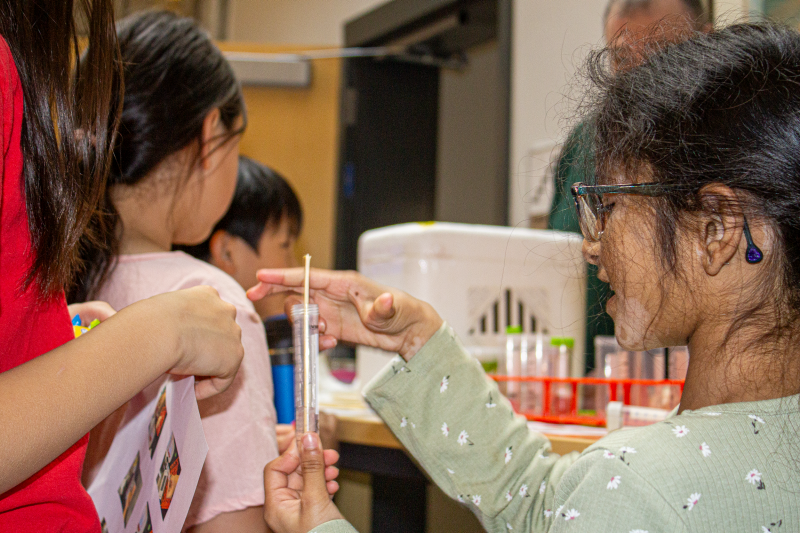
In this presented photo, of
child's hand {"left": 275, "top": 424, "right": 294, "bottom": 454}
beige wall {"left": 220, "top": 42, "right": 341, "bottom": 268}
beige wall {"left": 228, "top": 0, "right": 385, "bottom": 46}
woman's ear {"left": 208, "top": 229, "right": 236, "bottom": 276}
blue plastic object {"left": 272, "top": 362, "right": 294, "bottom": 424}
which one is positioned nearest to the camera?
child's hand {"left": 275, "top": 424, "right": 294, "bottom": 454}

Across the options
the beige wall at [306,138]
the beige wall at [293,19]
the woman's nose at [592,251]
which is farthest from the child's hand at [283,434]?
the beige wall at [293,19]

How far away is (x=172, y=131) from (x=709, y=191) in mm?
729

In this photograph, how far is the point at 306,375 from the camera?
657 millimetres

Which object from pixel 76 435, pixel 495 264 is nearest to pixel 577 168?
pixel 76 435

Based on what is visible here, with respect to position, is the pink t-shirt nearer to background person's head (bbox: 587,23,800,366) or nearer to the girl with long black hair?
the girl with long black hair

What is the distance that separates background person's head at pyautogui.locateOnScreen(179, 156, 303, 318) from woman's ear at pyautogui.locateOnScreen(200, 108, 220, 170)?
0.66 metres

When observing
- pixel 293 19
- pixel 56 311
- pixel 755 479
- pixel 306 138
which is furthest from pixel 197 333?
pixel 293 19

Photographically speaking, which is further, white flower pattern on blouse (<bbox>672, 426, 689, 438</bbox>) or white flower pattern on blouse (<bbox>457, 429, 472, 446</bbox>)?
white flower pattern on blouse (<bbox>457, 429, 472, 446</bbox>)

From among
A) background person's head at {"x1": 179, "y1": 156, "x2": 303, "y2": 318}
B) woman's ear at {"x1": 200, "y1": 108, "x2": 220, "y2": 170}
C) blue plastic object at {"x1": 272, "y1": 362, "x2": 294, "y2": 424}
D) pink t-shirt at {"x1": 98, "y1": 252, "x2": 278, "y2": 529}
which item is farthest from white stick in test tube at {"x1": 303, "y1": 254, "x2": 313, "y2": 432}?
background person's head at {"x1": 179, "y1": 156, "x2": 303, "y2": 318}

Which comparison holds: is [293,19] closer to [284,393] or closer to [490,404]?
[284,393]

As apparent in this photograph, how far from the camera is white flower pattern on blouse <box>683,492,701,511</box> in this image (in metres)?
0.51

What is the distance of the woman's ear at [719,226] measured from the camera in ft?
1.86

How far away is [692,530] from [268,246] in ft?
4.48

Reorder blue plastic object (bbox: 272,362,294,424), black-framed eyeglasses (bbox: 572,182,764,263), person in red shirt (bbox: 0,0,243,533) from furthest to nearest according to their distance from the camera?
blue plastic object (bbox: 272,362,294,424), black-framed eyeglasses (bbox: 572,182,764,263), person in red shirt (bbox: 0,0,243,533)
